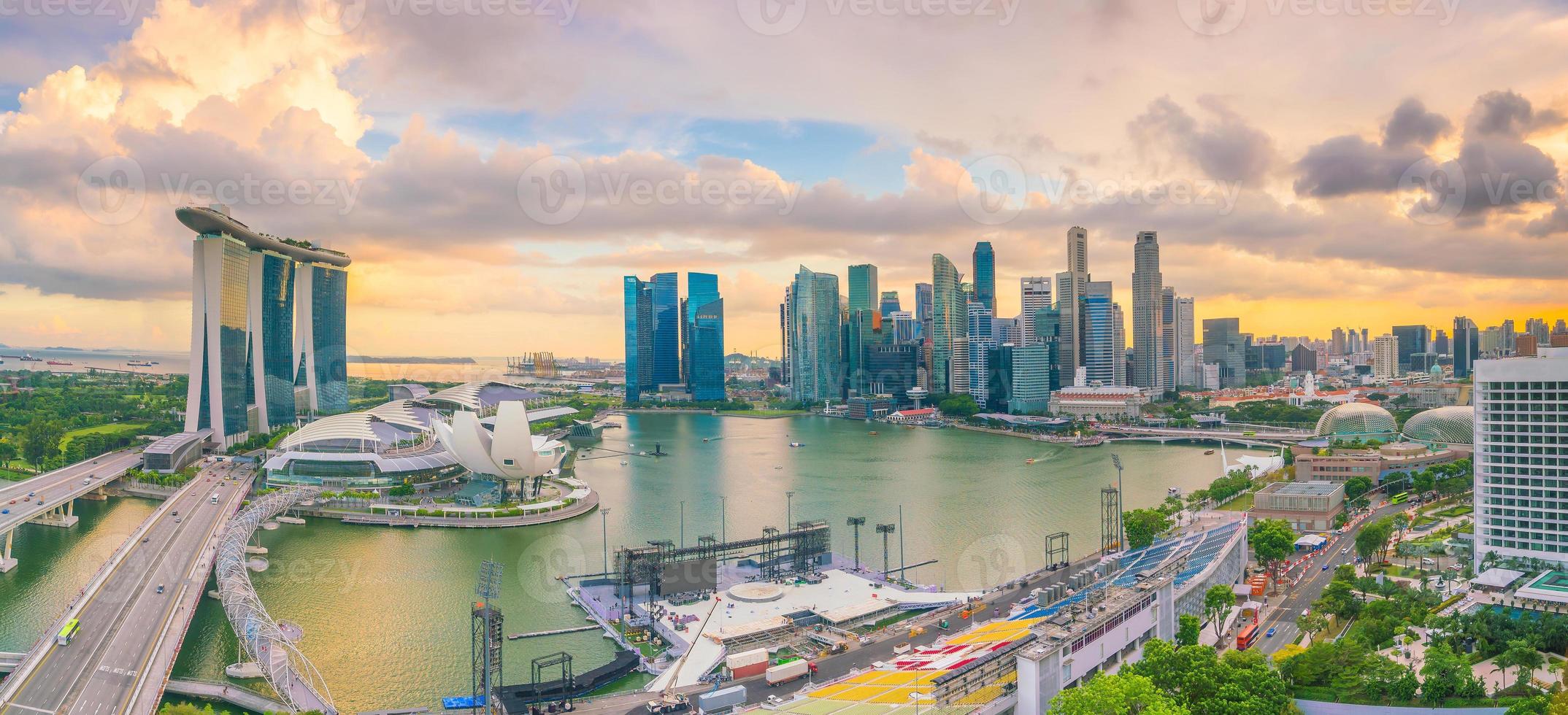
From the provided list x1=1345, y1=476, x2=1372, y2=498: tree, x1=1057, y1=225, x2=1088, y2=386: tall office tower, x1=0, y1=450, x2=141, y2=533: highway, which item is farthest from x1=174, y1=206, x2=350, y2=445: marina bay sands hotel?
x1=1057, y1=225, x2=1088, y2=386: tall office tower

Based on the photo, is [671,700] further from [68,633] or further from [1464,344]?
[1464,344]

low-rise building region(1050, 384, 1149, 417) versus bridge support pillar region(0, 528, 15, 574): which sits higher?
low-rise building region(1050, 384, 1149, 417)

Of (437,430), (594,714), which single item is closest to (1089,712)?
(594,714)

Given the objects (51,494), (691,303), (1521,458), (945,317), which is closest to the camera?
(1521,458)

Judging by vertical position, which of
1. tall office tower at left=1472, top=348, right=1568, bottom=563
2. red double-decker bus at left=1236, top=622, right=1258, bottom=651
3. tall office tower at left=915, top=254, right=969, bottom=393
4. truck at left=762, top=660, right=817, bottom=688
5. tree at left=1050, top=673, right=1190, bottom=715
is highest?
tall office tower at left=915, top=254, right=969, bottom=393

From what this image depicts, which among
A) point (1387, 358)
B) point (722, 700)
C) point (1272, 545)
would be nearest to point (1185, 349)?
point (1387, 358)

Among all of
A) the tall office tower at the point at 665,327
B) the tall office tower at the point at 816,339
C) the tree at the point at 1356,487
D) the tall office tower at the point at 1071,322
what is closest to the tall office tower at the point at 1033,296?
the tall office tower at the point at 1071,322

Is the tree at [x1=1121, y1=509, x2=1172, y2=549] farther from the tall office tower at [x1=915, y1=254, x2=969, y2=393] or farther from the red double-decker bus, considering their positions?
the tall office tower at [x1=915, y1=254, x2=969, y2=393]
